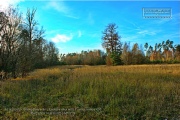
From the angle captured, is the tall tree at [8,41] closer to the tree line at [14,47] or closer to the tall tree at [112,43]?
the tree line at [14,47]

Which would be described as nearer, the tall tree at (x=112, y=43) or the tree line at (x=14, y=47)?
the tree line at (x=14, y=47)

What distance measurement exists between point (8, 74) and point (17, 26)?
4.35 metres

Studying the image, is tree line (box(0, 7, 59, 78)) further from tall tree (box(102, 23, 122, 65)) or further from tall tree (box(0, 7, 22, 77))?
tall tree (box(102, 23, 122, 65))

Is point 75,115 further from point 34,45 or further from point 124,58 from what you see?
point 124,58

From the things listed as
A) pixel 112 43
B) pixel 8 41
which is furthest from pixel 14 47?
pixel 112 43

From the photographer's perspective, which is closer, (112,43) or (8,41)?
(8,41)

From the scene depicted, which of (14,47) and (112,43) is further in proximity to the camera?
(112,43)

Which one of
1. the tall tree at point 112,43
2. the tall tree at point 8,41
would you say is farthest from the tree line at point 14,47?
the tall tree at point 112,43

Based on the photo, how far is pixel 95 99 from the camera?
4.89 metres

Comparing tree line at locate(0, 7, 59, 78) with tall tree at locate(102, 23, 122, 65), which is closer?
tree line at locate(0, 7, 59, 78)

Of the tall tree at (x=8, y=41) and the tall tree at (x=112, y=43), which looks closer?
the tall tree at (x=8, y=41)

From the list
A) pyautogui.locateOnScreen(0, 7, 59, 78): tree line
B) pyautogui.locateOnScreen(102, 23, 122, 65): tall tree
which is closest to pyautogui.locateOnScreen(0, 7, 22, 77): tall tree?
pyautogui.locateOnScreen(0, 7, 59, 78): tree line

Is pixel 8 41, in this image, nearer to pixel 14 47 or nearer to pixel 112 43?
pixel 14 47

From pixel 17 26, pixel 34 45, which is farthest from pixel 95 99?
pixel 17 26
